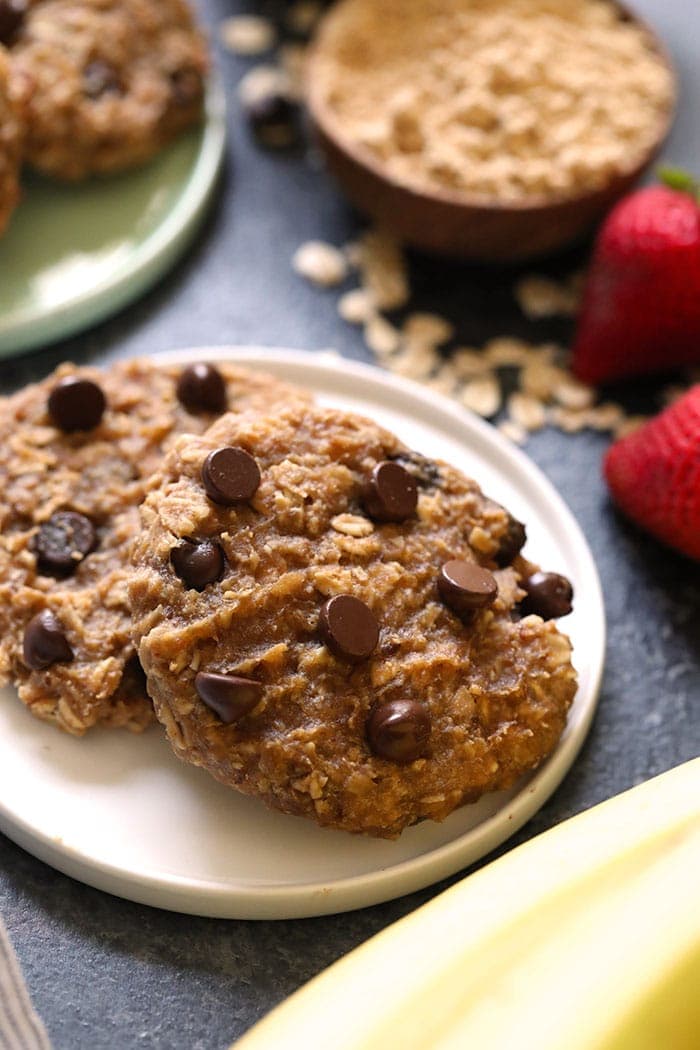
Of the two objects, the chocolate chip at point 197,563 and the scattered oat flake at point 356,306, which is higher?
the chocolate chip at point 197,563

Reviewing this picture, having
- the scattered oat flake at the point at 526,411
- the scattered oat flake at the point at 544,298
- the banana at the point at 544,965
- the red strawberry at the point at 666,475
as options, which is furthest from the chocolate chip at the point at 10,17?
the banana at the point at 544,965

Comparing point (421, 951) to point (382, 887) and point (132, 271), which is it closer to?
point (382, 887)

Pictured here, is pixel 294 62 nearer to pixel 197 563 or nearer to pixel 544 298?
pixel 544 298

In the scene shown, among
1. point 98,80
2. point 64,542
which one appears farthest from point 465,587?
point 98,80

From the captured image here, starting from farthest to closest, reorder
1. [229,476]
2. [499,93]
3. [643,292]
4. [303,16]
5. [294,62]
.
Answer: [303,16] < [294,62] < [499,93] < [643,292] < [229,476]

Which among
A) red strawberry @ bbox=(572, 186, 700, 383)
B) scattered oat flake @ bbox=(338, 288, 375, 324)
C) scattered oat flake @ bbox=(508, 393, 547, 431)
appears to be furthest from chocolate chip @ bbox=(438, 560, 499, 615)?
scattered oat flake @ bbox=(338, 288, 375, 324)

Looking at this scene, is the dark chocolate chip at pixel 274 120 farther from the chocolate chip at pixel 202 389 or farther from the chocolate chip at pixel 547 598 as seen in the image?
the chocolate chip at pixel 547 598
